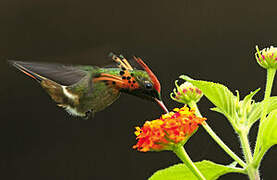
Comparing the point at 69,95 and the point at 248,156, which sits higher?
the point at 69,95

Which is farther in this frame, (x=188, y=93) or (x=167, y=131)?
(x=188, y=93)

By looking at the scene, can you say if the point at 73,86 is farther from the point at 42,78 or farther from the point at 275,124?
the point at 275,124

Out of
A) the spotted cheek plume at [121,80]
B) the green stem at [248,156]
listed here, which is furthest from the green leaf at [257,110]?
the spotted cheek plume at [121,80]

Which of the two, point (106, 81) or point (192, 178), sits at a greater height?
point (106, 81)

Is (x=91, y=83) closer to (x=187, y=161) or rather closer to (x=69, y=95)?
(x=69, y=95)

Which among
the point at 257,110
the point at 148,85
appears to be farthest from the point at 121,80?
the point at 257,110

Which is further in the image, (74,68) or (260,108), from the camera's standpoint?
(74,68)

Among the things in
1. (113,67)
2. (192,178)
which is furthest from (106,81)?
(192,178)
